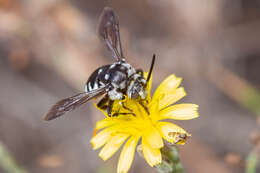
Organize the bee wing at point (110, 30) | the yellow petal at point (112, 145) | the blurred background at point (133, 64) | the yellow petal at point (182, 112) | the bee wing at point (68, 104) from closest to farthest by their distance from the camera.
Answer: the bee wing at point (68, 104) < the yellow petal at point (182, 112) < the yellow petal at point (112, 145) < the bee wing at point (110, 30) < the blurred background at point (133, 64)

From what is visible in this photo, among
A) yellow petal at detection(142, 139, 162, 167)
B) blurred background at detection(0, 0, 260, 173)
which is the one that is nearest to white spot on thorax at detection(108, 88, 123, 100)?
yellow petal at detection(142, 139, 162, 167)

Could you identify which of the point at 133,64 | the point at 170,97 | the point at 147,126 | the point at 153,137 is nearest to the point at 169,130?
the point at 153,137

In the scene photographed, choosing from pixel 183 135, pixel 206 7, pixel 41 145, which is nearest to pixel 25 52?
pixel 41 145

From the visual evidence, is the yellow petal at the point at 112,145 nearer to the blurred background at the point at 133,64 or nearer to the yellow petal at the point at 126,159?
the yellow petal at the point at 126,159

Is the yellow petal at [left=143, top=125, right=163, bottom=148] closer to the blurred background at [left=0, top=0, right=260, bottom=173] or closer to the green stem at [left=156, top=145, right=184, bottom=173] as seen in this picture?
the green stem at [left=156, top=145, right=184, bottom=173]

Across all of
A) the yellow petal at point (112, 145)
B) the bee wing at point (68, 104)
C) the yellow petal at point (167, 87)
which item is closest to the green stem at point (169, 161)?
the yellow petal at point (112, 145)

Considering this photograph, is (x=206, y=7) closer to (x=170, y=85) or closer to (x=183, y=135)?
(x=170, y=85)

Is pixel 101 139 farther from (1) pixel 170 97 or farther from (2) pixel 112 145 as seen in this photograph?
(1) pixel 170 97
